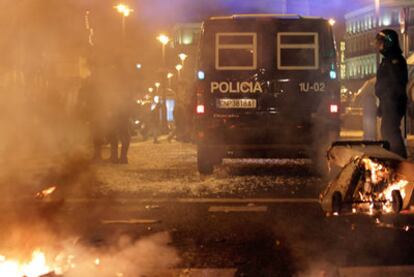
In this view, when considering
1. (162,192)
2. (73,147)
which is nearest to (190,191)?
(162,192)

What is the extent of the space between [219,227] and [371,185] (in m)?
1.26

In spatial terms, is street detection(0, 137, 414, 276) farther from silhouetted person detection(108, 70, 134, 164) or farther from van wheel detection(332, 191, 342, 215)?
silhouetted person detection(108, 70, 134, 164)

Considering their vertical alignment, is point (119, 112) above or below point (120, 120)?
above

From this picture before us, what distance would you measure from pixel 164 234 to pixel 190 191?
2714 millimetres

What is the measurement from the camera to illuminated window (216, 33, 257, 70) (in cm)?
965

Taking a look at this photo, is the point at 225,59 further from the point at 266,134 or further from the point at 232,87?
the point at 266,134

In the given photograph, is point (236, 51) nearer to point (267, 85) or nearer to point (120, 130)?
point (267, 85)

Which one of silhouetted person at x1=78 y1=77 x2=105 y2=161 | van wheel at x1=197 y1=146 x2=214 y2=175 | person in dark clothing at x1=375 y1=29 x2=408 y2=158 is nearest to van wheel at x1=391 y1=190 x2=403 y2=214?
person in dark clothing at x1=375 y1=29 x2=408 y2=158

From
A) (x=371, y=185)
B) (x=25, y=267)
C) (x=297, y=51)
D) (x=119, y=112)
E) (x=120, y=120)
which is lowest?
(x=25, y=267)

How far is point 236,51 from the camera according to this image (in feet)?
31.8

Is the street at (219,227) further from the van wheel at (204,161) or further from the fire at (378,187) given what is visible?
the van wheel at (204,161)

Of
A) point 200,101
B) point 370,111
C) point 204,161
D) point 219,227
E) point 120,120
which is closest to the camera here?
point 219,227

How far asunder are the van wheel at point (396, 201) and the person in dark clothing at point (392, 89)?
6.39 feet

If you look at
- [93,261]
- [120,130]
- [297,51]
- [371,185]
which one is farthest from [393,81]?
[120,130]
